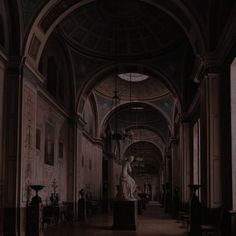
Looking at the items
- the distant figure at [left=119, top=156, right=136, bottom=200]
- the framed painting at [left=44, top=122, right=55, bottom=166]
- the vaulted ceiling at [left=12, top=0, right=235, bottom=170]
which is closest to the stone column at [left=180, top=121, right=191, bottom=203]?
the vaulted ceiling at [left=12, top=0, right=235, bottom=170]

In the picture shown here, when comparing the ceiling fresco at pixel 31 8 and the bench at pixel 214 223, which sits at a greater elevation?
the ceiling fresco at pixel 31 8

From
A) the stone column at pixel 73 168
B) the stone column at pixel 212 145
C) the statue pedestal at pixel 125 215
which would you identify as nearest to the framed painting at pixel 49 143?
the statue pedestal at pixel 125 215

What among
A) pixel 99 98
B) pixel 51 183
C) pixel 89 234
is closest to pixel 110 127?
pixel 99 98

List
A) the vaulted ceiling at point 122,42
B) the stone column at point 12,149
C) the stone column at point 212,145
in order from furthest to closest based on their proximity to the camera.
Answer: the vaulted ceiling at point 122,42 → the stone column at point 12,149 → the stone column at point 212,145

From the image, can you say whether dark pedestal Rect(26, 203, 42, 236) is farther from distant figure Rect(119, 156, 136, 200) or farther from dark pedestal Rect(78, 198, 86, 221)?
dark pedestal Rect(78, 198, 86, 221)

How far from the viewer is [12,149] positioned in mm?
14867

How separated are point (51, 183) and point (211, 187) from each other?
9.45 m

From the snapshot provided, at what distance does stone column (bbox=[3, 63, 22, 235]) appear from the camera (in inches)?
575

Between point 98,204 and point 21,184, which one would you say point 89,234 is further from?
point 98,204

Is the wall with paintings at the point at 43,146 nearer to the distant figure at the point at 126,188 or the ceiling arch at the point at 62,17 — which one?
the ceiling arch at the point at 62,17

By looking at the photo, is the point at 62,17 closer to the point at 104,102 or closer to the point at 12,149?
the point at 12,149

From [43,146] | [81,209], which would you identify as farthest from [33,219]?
[81,209]

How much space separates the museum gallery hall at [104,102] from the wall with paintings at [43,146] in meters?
0.05

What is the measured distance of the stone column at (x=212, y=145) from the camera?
45.8 ft
